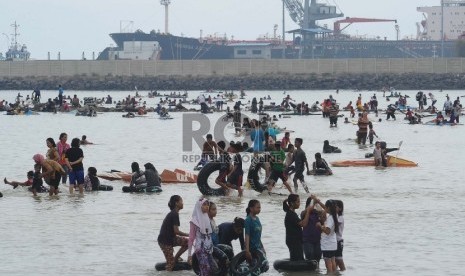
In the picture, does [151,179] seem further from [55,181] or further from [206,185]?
[55,181]

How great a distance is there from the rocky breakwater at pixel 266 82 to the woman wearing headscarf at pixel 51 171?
375 ft

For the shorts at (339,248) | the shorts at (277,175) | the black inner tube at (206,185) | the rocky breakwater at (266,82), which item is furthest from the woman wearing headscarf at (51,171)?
the rocky breakwater at (266,82)

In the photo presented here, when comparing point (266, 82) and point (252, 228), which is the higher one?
point (266, 82)

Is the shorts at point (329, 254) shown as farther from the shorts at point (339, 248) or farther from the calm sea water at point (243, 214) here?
the calm sea water at point (243, 214)

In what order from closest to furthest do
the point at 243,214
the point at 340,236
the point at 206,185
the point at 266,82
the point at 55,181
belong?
the point at 340,236 < the point at 243,214 < the point at 55,181 < the point at 206,185 < the point at 266,82

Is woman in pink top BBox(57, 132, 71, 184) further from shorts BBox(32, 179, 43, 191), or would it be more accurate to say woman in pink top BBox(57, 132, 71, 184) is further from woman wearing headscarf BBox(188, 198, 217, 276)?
woman wearing headscarf BBox(188, 198, 217, 276)

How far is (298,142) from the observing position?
966 inches

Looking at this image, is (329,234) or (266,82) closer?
(329,234)

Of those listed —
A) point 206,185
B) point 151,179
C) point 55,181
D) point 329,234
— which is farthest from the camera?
point 151,179

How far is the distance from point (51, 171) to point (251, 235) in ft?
32.0

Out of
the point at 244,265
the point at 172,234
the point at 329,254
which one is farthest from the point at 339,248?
the point at 172,234

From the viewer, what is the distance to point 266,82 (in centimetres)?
14038

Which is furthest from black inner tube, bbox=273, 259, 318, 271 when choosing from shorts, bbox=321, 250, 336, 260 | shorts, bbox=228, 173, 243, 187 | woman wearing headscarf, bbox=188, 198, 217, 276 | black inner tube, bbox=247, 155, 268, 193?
black inner tube, bbox=247, 155, 268, 193

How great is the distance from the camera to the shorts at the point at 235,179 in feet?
79.2
